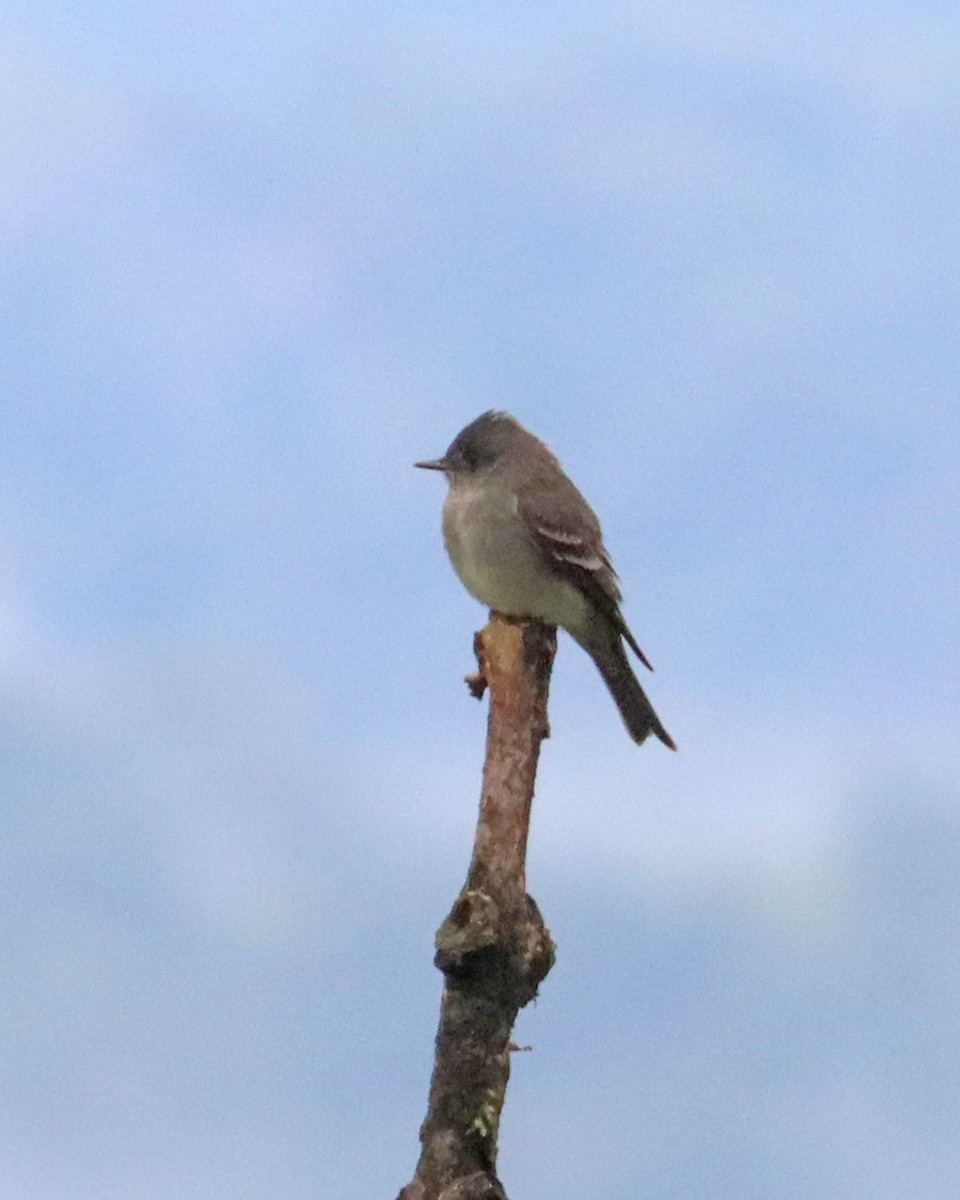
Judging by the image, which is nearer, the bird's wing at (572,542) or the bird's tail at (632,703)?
the bird's wing at (572,542)

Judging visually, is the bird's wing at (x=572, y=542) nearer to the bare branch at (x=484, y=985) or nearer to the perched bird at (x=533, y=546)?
the perched bird at (x=533, y=546)

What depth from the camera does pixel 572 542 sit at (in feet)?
37.9

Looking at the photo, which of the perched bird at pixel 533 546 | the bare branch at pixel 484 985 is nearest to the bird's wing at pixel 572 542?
the perched bird at pixel 533 546

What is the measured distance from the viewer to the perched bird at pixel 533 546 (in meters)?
11.4

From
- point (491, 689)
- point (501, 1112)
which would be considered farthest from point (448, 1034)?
point (491, 689)

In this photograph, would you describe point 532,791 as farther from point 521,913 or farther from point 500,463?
point 500,463

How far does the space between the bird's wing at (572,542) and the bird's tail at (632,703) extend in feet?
1.11

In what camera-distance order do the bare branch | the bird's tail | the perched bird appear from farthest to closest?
the bird's tail
the perched bird
the bare branch

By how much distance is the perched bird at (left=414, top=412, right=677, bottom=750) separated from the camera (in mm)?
11383

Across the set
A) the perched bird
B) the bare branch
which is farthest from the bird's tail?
the bare branch

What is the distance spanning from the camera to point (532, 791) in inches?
369

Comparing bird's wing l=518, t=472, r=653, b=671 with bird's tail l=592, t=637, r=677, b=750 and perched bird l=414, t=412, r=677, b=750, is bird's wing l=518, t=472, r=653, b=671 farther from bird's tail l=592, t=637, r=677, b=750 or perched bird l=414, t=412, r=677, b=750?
bird's tail l=592, t=637, r=677, b=750

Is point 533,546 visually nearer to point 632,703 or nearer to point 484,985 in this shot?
point 632,703

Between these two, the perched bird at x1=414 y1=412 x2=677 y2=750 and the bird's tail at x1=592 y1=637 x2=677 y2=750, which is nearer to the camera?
the perched bird at x1=414 y1=412 x2=677 y2=750
